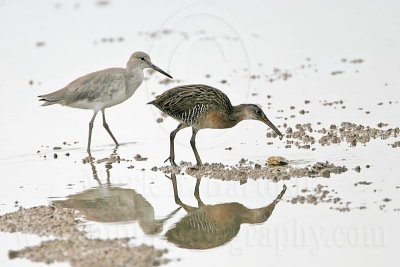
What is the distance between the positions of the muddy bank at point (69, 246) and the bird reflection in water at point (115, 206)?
0.96 feet

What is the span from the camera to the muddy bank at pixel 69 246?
784 centimetres

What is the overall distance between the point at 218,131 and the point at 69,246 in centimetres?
514

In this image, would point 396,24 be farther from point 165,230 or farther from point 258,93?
point 165,230

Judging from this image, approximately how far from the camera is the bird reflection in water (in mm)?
9117

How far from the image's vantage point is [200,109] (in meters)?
11.1

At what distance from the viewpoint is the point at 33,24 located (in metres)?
23.1

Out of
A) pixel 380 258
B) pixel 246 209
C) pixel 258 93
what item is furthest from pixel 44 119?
pixel 380 258

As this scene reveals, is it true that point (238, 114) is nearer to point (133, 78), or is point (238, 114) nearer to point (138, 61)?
point (133, 78)

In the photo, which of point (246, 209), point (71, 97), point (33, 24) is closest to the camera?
point (246, 209)

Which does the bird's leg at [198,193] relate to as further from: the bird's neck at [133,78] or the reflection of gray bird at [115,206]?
the bird's neck at [133,78]

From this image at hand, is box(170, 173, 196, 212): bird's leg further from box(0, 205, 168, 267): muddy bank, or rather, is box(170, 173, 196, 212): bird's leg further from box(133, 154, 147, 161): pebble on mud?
box(0, 205, 168, 267): muddy bank

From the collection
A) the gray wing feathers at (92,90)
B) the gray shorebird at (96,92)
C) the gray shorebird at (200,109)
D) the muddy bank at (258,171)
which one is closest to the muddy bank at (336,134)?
the gray shorebird at (200,109)

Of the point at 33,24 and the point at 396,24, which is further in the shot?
the point at 33,24

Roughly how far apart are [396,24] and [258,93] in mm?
5965
